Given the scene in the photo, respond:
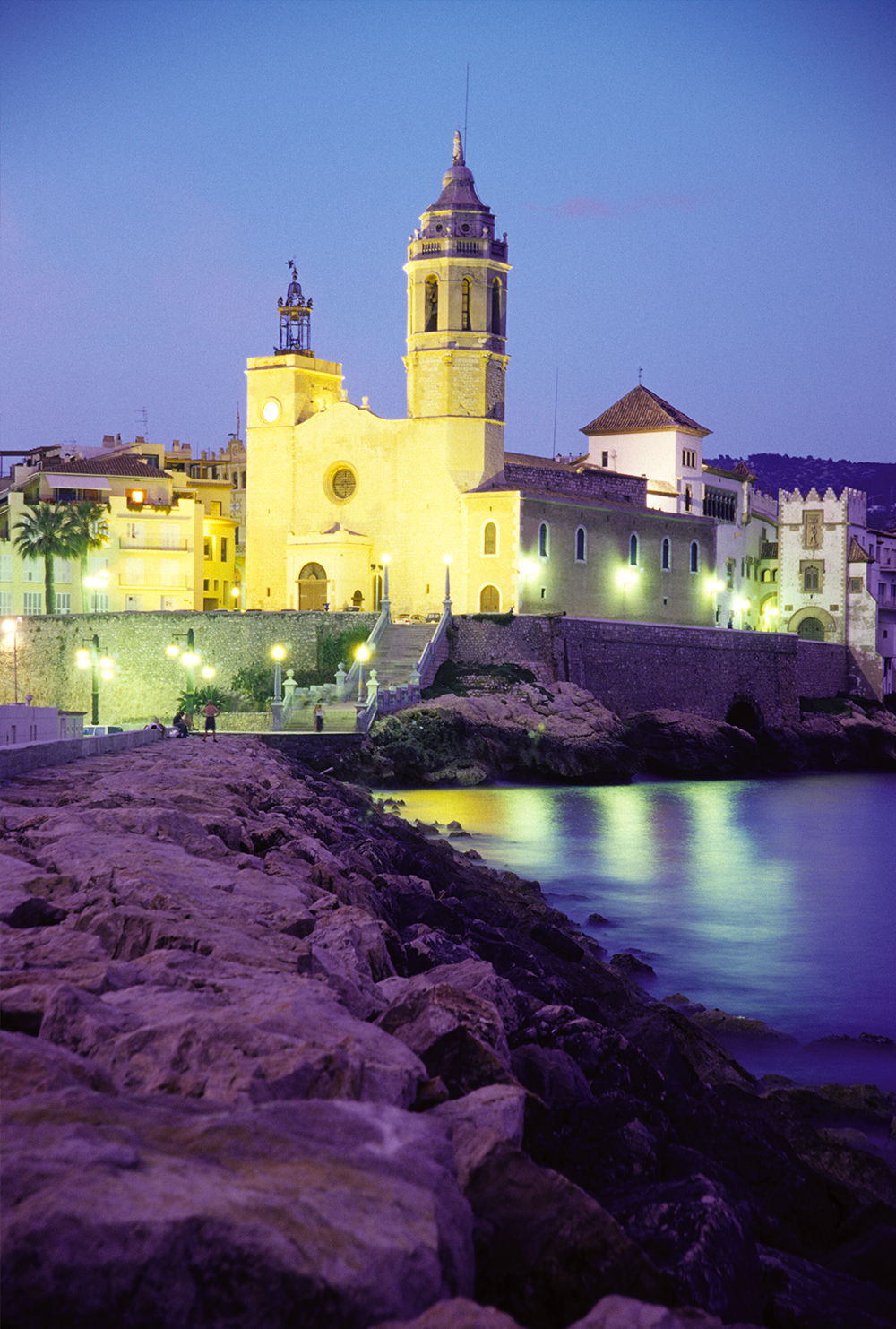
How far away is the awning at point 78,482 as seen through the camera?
175 feet

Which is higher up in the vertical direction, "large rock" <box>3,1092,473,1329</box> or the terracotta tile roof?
the terracotta tile roof

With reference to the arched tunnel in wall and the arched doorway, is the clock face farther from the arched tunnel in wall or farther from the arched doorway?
the arched tunnel in wall

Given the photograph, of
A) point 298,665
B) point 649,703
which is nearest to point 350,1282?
point 298,665

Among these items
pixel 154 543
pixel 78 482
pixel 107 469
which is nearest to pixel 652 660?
pixel 154 543

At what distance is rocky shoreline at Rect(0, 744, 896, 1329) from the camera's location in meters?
3.11

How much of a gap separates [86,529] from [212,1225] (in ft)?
159

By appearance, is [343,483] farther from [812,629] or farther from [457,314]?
[812,629]

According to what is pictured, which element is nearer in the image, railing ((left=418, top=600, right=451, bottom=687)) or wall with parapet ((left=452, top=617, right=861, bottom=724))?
railing ((left=418, top=600, right=451, bottom=687))

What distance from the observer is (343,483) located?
4978cm

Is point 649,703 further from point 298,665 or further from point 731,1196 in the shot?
point 731,1196

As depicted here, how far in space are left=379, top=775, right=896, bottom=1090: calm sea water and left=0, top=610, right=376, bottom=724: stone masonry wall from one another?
9.54 meters

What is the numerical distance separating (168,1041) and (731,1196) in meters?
2.49

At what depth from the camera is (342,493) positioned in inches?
1964

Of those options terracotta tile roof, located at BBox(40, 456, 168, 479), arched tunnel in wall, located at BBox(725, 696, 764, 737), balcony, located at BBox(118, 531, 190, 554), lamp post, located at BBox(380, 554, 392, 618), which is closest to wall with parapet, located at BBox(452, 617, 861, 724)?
arched tunnel in wall, located at BBox(725, 696, 764, 737)
